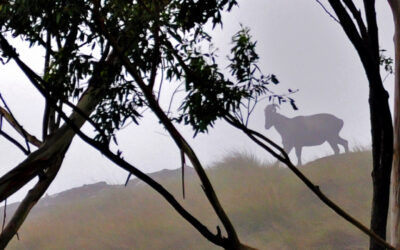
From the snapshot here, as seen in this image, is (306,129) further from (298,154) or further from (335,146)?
(298,154)

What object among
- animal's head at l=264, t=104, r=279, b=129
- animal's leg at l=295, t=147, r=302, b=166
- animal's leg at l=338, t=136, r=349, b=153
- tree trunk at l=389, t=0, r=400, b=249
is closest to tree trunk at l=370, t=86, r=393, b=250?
tree trunk at l=389, t=0, r=400, b=249

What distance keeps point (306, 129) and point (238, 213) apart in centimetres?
153

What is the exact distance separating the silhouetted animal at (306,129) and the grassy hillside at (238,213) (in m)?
0.31

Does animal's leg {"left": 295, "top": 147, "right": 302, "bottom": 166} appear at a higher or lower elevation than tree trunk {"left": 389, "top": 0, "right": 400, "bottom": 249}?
higher

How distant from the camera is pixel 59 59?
2.34 m

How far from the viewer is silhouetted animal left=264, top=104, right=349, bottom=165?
6.24 metres

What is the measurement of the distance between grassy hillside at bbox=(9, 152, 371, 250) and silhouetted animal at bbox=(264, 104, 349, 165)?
0.31 meters

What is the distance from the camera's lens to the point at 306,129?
654cm

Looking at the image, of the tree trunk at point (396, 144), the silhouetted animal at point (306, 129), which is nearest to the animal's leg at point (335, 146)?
the silhouetted animal at point (306, 129)

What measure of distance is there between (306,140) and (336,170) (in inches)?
23.9

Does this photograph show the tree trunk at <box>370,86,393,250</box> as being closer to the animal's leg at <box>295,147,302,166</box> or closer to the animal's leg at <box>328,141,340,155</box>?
the animal's leg at <box>295,147,302,166</box>

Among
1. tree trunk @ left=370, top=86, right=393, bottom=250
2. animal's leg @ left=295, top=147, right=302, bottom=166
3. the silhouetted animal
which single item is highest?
the silhouetted animal

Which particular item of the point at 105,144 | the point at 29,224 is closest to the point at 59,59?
the point at 105,144

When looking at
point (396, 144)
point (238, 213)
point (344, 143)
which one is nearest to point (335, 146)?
point (344, 143)
